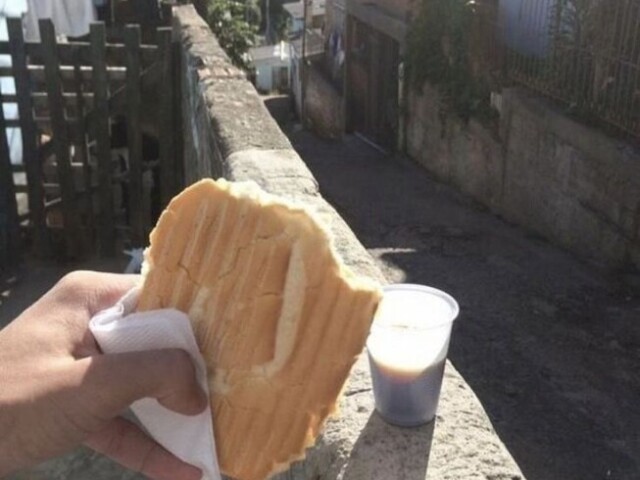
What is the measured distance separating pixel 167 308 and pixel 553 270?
309 inches

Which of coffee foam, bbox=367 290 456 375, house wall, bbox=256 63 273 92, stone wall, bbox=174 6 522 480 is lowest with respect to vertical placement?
house wall, bbox=256 63 273 92

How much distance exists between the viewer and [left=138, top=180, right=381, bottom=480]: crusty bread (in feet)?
4.09

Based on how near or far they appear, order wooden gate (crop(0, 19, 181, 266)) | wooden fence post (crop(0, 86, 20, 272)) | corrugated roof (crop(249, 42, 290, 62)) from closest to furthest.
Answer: wooden gate (crop(0, 19, 181, 266))
wooden fence post (crop(0, 86, 20, 272))
corrugated roof (crop(249, 42, 290, 62))

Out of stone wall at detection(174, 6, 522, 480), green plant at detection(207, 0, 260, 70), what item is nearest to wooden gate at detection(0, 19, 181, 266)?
stone wall at detection(174, 6, 522, 480)

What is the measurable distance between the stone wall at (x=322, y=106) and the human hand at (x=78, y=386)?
17761 mm

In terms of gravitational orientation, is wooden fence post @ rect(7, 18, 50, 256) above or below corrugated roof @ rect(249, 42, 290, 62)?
above

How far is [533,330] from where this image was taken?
24.7ft

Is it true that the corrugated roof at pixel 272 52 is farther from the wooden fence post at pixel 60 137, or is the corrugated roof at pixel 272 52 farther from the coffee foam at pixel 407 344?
the coffee foam at pixel 407 344

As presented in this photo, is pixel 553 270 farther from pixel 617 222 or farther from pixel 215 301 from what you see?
pixel 215 301

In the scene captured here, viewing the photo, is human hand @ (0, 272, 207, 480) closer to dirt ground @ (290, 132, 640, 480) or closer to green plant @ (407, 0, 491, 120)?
dirt ground @ (290, 132, 640, 480)

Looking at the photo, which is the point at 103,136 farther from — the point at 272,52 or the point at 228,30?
the point at 272,52

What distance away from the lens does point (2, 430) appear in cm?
134

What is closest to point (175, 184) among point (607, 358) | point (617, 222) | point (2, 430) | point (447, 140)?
point (607, 358)

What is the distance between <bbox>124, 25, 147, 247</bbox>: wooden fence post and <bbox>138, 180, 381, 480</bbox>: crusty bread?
5020 mm
